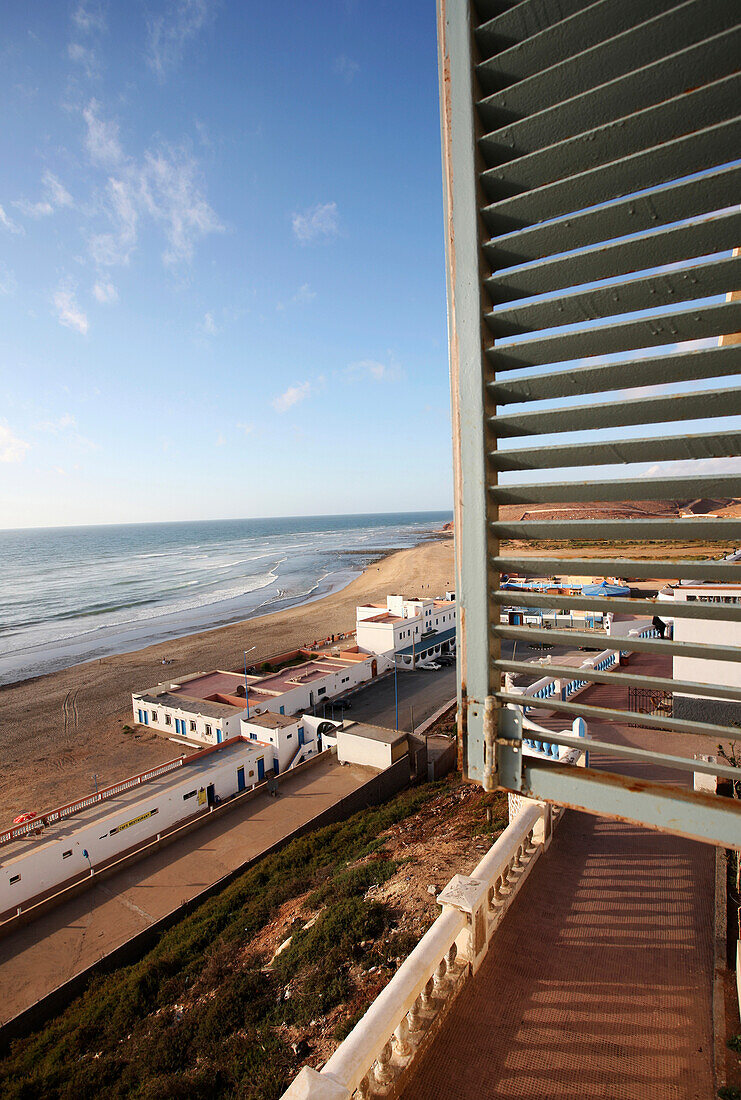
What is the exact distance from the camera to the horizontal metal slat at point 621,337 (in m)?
1.58

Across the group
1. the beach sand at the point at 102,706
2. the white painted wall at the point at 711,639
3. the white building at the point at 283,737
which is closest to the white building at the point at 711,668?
the white painted wall at the point at 711,639

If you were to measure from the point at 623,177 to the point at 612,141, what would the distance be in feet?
0.43

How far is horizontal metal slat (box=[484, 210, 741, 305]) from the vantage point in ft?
5.20

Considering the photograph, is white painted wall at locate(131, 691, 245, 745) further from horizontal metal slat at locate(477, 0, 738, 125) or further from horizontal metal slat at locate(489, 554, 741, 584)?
horizontal metal slat at locate(477, 0, 738, 125)

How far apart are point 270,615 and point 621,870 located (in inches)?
1687

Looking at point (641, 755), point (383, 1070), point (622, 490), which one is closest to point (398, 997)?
point (383, 1070)

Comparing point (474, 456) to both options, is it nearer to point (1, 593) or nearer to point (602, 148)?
point (602, 148)

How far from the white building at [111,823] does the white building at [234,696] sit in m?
3.17

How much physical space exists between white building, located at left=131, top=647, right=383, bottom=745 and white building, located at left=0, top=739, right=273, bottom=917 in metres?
3.17

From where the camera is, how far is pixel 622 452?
178cm

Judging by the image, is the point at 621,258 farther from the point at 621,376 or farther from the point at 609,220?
the point at 621,376

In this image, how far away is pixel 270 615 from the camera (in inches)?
1877

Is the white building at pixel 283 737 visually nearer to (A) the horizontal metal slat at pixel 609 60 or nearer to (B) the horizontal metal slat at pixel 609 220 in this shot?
(B) the horizontal metal slat at pixel 609 220

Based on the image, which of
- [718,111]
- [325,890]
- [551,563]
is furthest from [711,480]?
[325,890]
